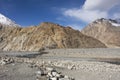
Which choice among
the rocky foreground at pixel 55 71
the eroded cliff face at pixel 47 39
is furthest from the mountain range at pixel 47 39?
the rocky foreground at pixel 55 71

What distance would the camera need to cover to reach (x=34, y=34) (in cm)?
13175

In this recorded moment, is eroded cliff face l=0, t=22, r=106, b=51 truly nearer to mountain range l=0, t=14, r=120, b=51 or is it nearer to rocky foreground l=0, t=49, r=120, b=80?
mountain range l=0, t=14, r=120, b=51

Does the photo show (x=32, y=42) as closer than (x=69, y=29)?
Yes

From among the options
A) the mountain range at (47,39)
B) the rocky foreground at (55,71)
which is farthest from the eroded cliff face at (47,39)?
the rocky foreground at (55,71)

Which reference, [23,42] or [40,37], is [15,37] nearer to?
[23,42]

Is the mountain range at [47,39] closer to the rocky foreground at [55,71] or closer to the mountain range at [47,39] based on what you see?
the mountain range at [47,39]

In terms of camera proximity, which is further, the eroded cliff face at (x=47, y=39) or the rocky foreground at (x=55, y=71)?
the eroded cliff face at (x=47, y=39)

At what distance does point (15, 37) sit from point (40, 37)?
2487cm

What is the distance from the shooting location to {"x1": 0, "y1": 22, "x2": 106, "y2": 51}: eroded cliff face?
119 meters

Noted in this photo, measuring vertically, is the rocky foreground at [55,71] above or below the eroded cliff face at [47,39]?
below

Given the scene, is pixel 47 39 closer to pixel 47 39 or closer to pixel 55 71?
pixel 47 39

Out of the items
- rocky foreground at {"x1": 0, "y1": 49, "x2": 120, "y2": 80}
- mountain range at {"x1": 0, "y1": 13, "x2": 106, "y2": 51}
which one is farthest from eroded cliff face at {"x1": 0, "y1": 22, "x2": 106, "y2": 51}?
rocky foreground at {"x1": 0, "y1": 49, "x2": 120, "y2": 80}

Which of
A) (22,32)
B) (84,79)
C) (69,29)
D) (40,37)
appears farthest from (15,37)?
(84,79)

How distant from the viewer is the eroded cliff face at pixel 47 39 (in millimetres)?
118756
